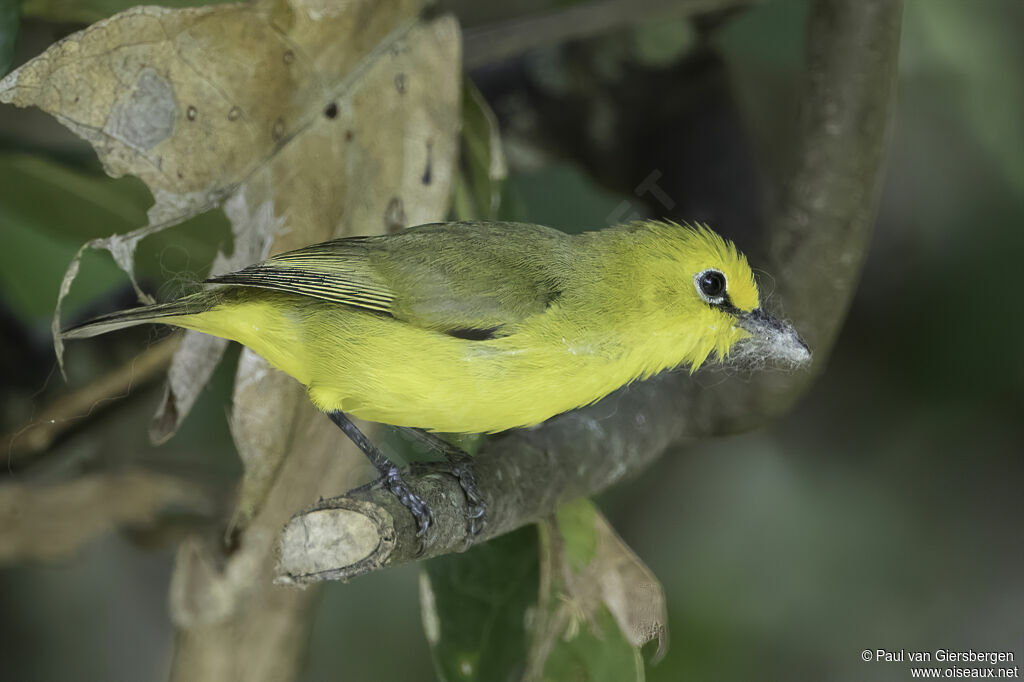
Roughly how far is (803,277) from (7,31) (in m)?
2.05

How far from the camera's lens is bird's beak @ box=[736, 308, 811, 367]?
1946 millimetres

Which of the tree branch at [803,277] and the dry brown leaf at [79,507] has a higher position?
the tree branch at [803,277]

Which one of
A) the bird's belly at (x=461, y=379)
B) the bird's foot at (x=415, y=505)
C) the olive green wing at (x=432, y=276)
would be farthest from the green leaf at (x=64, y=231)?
the bird's foot at (x=415, y=505)

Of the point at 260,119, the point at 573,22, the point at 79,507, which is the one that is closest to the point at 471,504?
the point at 260,119

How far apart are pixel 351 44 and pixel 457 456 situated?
40.1 inches

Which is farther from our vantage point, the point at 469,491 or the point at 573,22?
the point at 573,22

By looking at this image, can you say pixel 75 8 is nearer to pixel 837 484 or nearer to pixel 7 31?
pixel 7 31

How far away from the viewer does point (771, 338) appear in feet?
6.42

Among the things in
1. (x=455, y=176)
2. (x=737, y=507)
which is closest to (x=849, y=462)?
(x=737, y=507)

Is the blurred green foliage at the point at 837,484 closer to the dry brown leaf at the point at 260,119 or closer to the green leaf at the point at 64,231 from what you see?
the green leaf at the point at 64,231

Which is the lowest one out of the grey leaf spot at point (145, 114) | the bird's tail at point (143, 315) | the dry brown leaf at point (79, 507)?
the dry brown leaf at point (79, 507)

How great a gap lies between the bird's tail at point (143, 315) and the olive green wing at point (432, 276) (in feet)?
0.40

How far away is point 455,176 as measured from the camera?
261 cm

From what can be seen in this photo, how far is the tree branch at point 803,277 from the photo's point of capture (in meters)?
2.30
